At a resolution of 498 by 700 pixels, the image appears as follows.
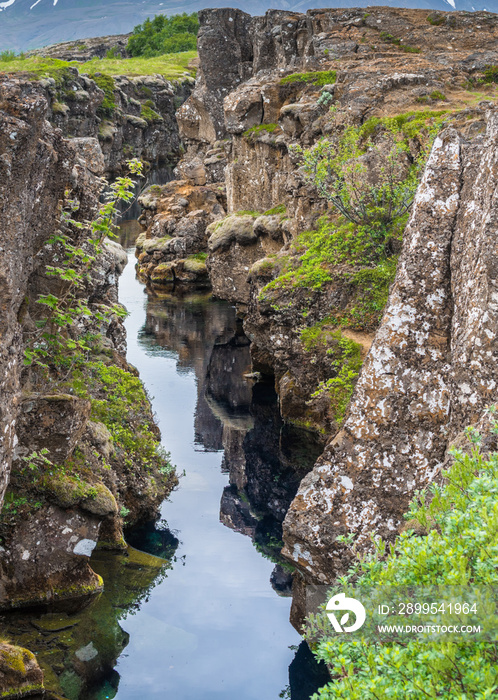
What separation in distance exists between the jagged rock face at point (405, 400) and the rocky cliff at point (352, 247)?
24 millimetres

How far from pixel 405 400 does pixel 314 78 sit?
24715mm

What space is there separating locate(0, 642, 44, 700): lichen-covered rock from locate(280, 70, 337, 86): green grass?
1032 inches

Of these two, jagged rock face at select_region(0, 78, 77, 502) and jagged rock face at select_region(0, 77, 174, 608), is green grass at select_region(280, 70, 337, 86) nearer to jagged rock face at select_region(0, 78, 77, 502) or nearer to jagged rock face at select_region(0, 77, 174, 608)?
jagged rock face at select_region(0, 77, 174, 608)

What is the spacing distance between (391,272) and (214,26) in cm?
3988

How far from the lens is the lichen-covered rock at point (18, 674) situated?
33.2 feet

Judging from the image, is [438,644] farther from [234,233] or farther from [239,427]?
[234,233]

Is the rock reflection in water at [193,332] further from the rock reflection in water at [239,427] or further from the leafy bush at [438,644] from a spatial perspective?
the leafy bush at [438,644]

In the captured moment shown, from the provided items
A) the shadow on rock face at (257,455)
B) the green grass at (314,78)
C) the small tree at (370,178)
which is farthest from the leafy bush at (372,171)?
the green grass at (314,78)

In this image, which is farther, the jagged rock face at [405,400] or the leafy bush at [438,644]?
the jagged rock face at [405,400]

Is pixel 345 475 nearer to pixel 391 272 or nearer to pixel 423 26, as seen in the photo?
pixel 391 272

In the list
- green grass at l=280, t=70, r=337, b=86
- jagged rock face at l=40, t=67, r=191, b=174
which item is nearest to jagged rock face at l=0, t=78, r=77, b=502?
green grass at l=280, t=70, r=337, b=86

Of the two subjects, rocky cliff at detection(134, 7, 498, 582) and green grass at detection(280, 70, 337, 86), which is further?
green grass at detection(280, 70, 337, 86)

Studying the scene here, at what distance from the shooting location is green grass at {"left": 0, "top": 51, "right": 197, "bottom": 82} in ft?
228

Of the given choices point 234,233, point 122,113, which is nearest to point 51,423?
point 234,233
